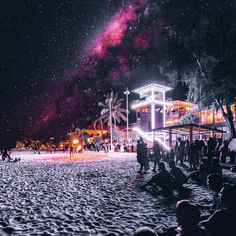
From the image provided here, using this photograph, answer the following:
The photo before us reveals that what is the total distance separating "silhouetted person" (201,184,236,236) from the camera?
355 centimetres

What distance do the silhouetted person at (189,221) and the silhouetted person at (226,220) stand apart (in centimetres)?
57

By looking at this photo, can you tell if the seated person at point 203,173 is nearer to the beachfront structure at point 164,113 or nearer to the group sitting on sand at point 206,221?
the group sitting on sand at point 206,221

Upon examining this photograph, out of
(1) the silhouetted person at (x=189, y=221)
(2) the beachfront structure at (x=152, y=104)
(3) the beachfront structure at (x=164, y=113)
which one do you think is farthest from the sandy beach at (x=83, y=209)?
(2) the beachfront structure at (x=152, y=104)

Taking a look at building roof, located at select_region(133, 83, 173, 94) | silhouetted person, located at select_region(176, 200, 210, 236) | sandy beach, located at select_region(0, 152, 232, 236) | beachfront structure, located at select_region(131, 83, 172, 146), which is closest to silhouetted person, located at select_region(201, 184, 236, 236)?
silhouetted person, located at select_region(176, 200, 210, 236)

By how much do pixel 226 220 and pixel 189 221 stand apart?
2.48ft

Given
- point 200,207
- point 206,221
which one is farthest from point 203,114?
point 206,221

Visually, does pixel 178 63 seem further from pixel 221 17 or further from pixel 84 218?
pixel 84 218

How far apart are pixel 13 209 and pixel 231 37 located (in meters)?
24.4

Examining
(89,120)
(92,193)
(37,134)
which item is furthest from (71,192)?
(89,120)

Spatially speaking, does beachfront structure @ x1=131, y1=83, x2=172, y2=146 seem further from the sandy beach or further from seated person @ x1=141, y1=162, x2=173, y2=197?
seated person @ x1=141, y1=162, x2=173, y2=197

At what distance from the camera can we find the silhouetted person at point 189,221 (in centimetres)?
311

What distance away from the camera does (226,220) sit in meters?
3.61

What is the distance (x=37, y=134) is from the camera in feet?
225

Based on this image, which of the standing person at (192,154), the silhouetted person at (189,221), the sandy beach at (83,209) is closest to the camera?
the silhouetted person at (189,221)
